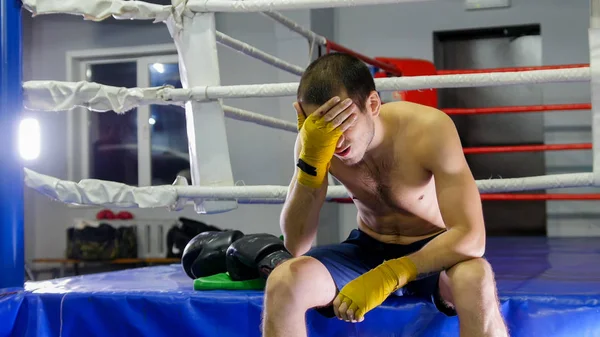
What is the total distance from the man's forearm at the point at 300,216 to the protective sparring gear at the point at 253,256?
0.29ft

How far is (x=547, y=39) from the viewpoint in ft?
15.9

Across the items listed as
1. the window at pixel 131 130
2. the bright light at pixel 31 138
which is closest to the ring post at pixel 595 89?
the window at pixel 131 130

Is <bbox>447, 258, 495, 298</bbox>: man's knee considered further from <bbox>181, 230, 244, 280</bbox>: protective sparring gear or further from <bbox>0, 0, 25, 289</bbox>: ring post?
<bbox>0, 0, 25, 289</bbox>: ring post

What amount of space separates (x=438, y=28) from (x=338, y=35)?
2.72ft

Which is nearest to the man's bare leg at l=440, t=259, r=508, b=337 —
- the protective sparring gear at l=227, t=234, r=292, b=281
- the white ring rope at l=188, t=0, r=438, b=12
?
the protective sparring gear at l=227, t=234, r=292, b=281

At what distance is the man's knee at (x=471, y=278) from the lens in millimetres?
1178

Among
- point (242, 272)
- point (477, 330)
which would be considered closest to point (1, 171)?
point (242, 272)

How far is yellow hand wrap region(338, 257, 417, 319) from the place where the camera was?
118cm

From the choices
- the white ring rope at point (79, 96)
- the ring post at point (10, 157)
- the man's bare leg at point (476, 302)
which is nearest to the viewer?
the man's bare leg at point (476, 302)

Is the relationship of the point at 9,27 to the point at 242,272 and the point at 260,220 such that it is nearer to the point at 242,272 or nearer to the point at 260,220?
the point at 242,272

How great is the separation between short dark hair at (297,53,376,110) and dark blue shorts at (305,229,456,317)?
0.34 metres

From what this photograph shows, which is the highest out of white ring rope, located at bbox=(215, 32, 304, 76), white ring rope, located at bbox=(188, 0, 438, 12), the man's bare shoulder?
white ring rope, located at bbox=(188, 0, 438, 12)

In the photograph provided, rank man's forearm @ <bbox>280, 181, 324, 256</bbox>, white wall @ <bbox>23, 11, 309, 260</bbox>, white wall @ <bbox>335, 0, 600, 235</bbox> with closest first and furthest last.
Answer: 1. man's forearm @ <bbox>280, 181, 324, 256</bbox>
2. white wall @ <bbox>335, 0, 600, 235</bbox>
3. white wall @ <bbox>23, 11, 309, 260</bbox>

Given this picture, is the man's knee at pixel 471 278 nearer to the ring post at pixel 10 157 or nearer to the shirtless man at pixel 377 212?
the shirtless man at pixel 377 212
